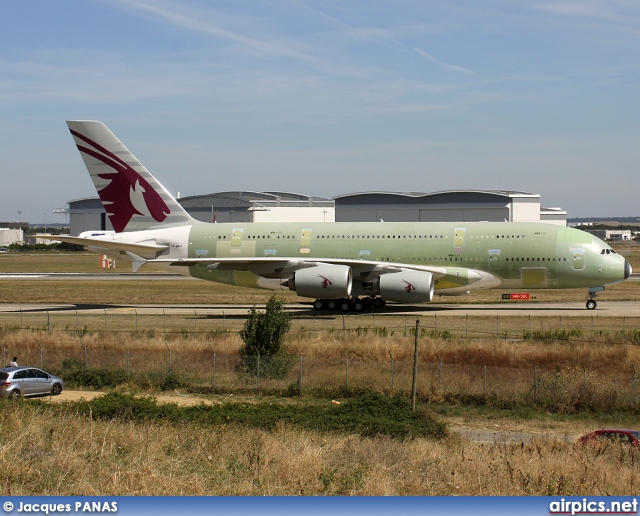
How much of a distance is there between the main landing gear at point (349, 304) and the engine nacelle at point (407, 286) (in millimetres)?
3233

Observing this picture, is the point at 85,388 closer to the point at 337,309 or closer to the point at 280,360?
the point at 280,360

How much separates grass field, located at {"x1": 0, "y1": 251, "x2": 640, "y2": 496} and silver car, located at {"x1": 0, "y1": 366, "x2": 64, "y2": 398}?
8.94 feet

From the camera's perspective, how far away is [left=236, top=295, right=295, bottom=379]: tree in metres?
32.9

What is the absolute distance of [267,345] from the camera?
116 ft

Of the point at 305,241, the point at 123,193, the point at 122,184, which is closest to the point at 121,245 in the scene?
the point at 123,193

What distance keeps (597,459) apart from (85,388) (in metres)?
21.4

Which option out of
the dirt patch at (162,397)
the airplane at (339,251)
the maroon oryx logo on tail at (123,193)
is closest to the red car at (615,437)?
the dirt patch at (162,397)

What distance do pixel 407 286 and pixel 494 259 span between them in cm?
567

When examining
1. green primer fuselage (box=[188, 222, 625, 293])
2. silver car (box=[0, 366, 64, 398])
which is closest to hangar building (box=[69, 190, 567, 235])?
green primer fuselage (box=[188, 222, 625, 293])

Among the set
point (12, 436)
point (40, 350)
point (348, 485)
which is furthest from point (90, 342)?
point (348, 485)

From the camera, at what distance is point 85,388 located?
108ft

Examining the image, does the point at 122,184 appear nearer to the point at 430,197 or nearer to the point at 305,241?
the point at 305,241

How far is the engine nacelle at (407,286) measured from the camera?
46188 millimetres

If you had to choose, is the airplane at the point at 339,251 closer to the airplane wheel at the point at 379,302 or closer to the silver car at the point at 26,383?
the airplane wheel at the point at 379,302
